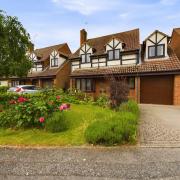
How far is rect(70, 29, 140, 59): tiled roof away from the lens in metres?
21.5

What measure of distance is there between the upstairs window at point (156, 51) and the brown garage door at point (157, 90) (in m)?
2.26

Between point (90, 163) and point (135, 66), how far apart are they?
54.3ft

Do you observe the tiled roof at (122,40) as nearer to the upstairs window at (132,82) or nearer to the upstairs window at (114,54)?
the upstairs window at (114,54)

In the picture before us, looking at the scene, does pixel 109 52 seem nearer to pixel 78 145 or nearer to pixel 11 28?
pixel 11 28

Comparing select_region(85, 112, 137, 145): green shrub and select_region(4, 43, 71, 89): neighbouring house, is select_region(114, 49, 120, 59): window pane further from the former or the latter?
select_region(85, 112, 137, 145): green shrub

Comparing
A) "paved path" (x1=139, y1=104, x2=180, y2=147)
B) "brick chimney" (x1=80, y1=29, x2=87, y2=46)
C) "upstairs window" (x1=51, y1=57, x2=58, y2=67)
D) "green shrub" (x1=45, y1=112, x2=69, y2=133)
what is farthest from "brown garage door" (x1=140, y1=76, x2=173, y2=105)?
"green shrub" (x1=45, y1=112, x2=69, y2=133)

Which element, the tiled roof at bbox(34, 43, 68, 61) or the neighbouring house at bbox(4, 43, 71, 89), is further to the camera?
the tiled roof at bbox(34, 43, 68, 61)

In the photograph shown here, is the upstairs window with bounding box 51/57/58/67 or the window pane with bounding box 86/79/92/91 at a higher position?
the upstairs window with bounding box 51/57/58/67

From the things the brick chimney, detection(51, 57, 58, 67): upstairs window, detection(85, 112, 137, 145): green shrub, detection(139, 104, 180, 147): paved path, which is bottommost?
detection(139, 104, 180, 147): paved path

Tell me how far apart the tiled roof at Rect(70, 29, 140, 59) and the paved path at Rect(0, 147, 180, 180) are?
654 inches

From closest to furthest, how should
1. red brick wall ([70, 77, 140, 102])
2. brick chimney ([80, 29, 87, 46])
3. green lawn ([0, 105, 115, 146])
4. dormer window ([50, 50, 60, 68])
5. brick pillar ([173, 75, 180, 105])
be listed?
green lawn ([0, 105, 115, 146]) → brick pillar ([173, 75, 180, 105]) → red brick wall ([70, 77, 140, 102]) → dormer window ([50, 50, 60, 68]) → brick chimney ([80, 29, 87, 46])

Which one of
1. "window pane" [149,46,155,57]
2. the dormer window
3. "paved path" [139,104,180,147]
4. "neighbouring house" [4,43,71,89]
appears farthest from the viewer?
the dormer window

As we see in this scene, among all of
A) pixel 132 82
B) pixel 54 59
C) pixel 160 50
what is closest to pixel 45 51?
pixel 54 59

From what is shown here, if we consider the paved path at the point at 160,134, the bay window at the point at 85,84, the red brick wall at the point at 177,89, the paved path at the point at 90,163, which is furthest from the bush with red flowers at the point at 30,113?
the bay window at the point at 85,84
